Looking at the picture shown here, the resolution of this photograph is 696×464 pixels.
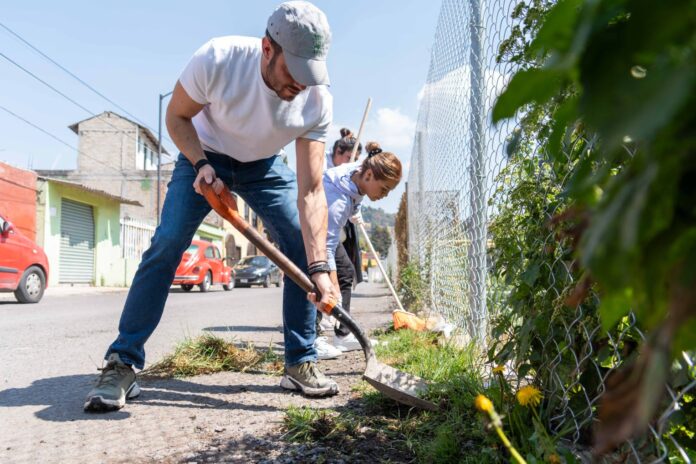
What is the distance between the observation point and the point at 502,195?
2066mm

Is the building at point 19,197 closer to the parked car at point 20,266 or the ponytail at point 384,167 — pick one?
the parked car at point 20,266

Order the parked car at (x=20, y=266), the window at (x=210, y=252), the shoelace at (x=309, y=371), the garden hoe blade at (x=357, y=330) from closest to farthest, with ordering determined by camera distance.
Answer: the garden hoe blade at (x=357, y=330), the shoelace at (x=309, y=371), the parked car at (x=20, y=266), the window at (x=210, y=252)

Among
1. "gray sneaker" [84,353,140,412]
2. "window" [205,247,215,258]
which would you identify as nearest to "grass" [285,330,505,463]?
"gray sneaker" [84,353,140,412]

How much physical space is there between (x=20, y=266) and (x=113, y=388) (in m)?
7.69

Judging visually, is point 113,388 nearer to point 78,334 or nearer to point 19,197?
point 78,334

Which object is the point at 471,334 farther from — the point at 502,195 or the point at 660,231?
the point at 660,231

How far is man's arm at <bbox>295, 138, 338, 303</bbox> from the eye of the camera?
2.63 metres

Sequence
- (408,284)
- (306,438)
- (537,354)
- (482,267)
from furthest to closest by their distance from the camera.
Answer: (408,284)
(482,267)
(306,438)
(537,354)

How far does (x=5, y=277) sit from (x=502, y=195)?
28.8ft

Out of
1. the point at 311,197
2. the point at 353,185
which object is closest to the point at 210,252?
the point at 353,185

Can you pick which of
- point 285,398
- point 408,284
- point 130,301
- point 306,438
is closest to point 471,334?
point 285,398

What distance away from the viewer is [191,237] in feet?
8.55

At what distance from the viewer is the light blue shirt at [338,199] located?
364 centimetres

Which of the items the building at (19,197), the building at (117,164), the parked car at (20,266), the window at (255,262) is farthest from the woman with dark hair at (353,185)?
the building at (117,164)
